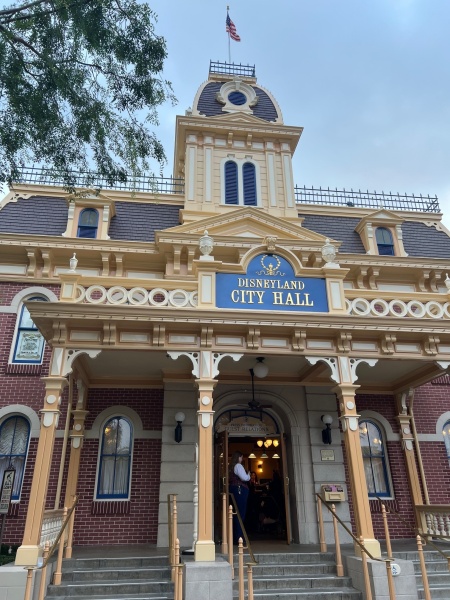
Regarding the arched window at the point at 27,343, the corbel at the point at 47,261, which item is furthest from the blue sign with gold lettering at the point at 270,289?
the corbel at the point at 47,261

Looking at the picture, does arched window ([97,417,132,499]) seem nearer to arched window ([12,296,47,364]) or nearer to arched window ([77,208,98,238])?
arched window ([12,296,47,364])

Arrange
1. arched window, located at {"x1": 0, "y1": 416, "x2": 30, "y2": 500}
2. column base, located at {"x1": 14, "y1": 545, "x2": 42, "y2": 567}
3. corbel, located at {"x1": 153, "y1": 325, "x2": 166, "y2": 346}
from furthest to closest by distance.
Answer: arched window, located at {"x1": 0, "y1": 416, "x2": 30, "y2": 500}
corbel, located at {"x1": 153, "y1": 325, "x2": 166, "y2": 346}
column base, located at {"x1": 14, "y1": 545, "x2": 42, "y2": 567}

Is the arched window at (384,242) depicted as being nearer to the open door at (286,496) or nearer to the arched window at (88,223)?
the open door at (286,496)

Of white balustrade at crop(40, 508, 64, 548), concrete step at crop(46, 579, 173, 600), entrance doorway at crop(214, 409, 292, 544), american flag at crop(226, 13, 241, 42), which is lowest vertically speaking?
concrete step at crop(46, 579, 173, 600)

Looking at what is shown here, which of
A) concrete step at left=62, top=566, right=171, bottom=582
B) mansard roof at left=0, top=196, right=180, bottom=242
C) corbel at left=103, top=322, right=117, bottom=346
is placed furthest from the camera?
mansard roof at left=0, top=196, right=180, bottom=242

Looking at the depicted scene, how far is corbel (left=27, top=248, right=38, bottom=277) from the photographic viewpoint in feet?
42.2

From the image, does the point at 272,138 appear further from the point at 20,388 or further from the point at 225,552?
the point at 225,552

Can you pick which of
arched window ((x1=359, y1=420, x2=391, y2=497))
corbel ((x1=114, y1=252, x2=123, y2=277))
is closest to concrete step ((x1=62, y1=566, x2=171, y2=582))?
arched window ((x1=359, y1=420, x2=391, y2=497))

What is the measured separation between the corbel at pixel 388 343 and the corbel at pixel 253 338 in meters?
2.64

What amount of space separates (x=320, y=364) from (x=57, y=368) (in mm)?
5511

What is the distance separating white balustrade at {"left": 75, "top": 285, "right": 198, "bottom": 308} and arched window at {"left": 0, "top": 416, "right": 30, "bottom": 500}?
4.36 m

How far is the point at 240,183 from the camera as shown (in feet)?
51.9

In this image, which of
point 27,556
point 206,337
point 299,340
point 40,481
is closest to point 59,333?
point 40,481

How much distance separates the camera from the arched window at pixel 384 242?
15.2 meters
